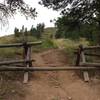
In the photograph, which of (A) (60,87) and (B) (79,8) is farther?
(B) (79,8)

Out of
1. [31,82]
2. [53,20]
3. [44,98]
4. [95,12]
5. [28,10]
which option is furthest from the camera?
[53,20]

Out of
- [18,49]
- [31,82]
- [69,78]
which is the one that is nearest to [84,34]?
[18,49]

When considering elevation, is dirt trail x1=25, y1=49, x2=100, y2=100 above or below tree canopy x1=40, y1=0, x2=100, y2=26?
below

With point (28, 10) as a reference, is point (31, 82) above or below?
below

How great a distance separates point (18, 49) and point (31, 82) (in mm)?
3969

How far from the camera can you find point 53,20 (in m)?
13.5

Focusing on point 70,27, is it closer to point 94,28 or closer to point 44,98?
point 94,28

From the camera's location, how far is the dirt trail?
28.6ft

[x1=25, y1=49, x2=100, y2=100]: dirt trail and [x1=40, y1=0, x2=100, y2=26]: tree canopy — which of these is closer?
[x1=25, y1=49, x2=100, y2=100]: dirt trail

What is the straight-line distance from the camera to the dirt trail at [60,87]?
8.73 metres

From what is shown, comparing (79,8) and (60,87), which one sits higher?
(79,8)

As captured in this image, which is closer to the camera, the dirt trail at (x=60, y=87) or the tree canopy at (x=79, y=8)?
the dirt trail at (x=60, y=87)

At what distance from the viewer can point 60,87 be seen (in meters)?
9.30

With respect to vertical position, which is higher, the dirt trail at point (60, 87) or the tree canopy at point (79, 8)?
the tree canopy at point (79, 8)
